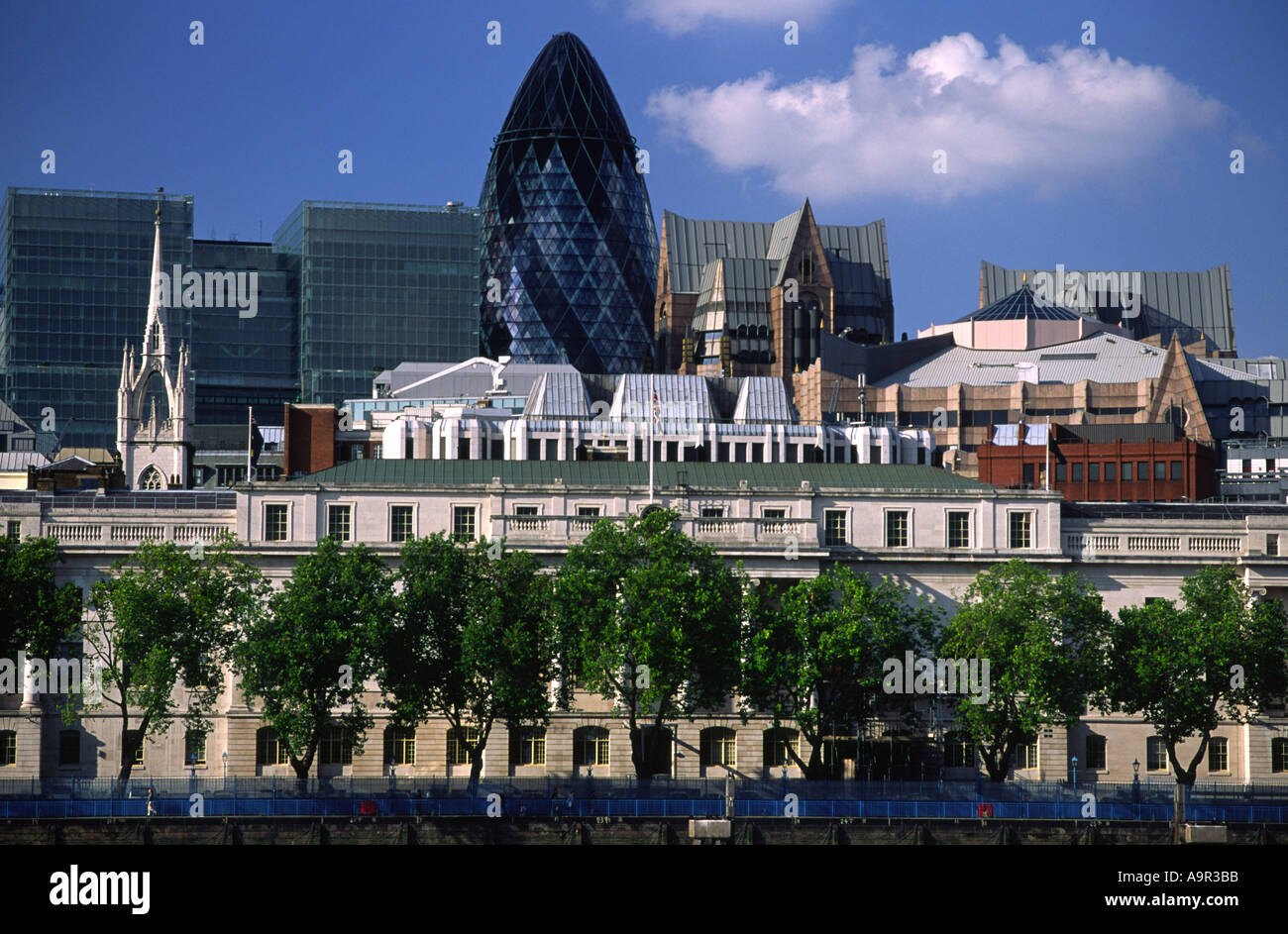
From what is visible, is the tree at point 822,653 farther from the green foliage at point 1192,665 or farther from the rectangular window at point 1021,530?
the rectangular window at point 1021,530

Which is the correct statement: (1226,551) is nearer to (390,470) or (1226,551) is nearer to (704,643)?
(704,643)

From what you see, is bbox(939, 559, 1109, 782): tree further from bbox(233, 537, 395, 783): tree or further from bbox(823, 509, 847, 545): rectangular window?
bbox(233, 537, 395, 783): tree

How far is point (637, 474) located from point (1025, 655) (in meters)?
29.6

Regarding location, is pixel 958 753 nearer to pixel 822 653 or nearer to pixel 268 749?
pixel 822 653

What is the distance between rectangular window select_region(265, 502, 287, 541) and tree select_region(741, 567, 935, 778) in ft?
91.0

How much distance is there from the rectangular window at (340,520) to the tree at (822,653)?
80.5ft

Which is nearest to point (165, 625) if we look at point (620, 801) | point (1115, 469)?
point (620, 801)

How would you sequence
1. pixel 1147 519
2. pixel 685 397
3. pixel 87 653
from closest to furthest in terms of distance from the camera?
1. pixel 87 653
2. pixel 1147 519
3. pixel 685 397

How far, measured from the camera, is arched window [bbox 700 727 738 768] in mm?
122938

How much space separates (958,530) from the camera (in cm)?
12825

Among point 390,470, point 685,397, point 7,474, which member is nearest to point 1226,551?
point 390,470

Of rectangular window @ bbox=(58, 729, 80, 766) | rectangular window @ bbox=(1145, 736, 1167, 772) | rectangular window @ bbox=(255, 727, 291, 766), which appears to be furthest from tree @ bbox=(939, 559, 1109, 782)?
rectangular window @ bbox=(58, 729, 80, 766)
